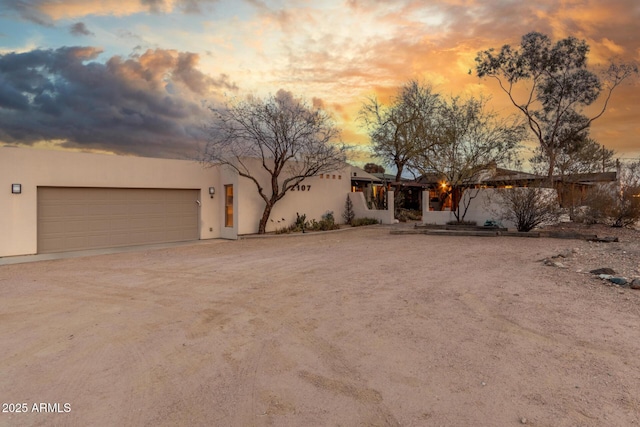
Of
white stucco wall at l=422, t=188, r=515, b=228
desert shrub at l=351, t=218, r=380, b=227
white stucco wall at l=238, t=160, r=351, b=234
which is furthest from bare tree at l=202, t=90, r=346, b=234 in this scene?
white stucco wall at l=422, t=188, r=515, b=228

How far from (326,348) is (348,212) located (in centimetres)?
1659

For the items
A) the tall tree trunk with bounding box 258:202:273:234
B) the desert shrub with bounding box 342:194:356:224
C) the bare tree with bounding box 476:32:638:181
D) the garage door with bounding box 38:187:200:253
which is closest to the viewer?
the garage door with bounding box 38:187:200:253

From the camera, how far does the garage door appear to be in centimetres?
1202

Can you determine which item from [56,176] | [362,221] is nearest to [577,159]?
[362,221]

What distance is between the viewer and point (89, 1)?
9883mm

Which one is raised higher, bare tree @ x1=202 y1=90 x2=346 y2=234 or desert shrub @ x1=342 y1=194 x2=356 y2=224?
bare tree @ x1=202 y1=90 x2=346 y2=234

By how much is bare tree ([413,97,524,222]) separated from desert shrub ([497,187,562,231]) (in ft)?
8.23

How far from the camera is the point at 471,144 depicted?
55.9 feet

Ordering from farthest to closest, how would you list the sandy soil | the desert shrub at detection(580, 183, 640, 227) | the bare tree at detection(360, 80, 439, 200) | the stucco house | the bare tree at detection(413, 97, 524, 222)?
1. the bare tree at detection(360, 80, 439, 200)
2. the bare tree at detection(413, 97, 524, 222)
3. the desert shrub at detection(580, 183, 640, 227)
4. the stucco house
5. the sandy soil

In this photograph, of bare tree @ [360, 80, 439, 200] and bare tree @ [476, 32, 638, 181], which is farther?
bare tree @ [360, 80, 439, 200]

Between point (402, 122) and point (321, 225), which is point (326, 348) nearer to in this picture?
point (321, 225)

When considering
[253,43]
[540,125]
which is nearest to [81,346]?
[253,43]

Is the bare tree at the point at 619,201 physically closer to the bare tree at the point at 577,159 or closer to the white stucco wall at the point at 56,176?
the bare tree at the point at 577,159

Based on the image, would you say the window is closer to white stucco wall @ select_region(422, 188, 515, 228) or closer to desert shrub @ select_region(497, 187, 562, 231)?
white stucco wall @ select_region(422, 188, 515, 228)
